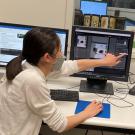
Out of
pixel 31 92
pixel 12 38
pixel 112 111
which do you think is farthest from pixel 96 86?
pixel 31 92

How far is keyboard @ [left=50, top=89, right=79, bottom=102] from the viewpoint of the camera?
7.03ft

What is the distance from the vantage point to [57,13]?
3.30 m

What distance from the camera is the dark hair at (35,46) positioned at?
65.5 inches

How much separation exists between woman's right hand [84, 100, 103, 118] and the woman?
102 millimetres

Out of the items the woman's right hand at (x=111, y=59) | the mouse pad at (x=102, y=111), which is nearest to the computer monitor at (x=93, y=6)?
the woman's right hand at (x=111, y=59)

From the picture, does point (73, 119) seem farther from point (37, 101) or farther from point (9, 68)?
point (9, 68)

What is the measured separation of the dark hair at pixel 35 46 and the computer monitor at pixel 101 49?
564mm

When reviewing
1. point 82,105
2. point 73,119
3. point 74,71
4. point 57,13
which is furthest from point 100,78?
point 57,13

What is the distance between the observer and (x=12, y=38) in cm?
238

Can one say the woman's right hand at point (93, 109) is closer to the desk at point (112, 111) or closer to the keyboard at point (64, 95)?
the desk at point (112, 111)

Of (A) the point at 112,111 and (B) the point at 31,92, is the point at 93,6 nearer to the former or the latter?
(A) the point at 112,111

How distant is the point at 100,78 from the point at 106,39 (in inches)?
11.5

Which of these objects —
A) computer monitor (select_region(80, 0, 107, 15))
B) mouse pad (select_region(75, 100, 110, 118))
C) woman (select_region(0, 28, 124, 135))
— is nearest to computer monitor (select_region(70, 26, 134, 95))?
mouse pad (select_region(75, 100, 110, 118))

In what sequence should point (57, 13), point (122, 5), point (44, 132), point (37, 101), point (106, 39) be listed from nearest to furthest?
1. point (37, 101)
2. point (106, 39)
3. point (44, 132)
4. point (57, 13)
5. point (122, 5)
